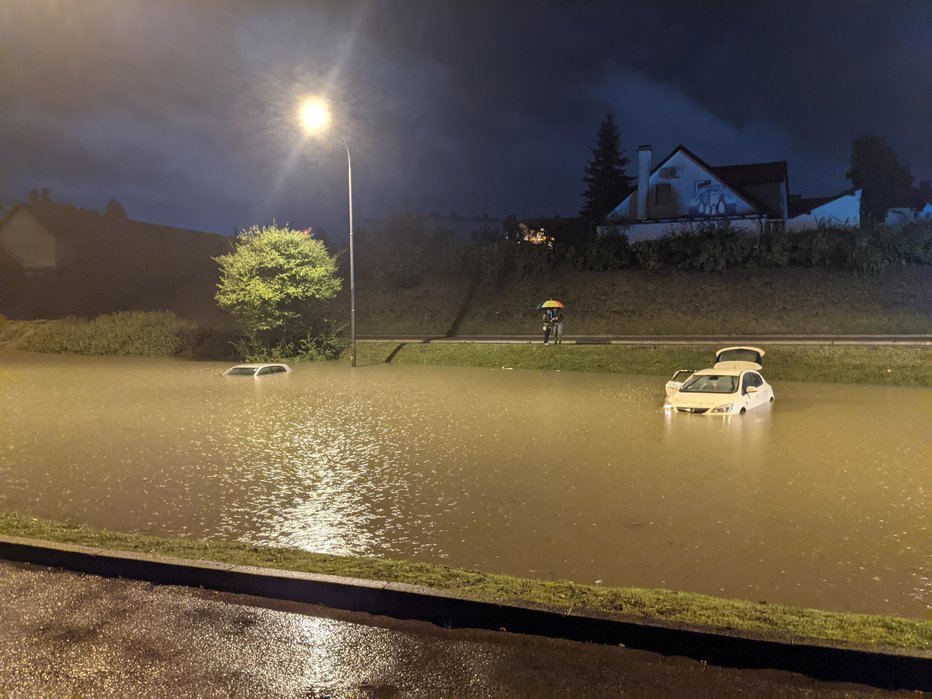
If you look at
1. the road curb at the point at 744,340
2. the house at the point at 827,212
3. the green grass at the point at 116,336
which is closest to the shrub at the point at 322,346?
the road curb at the point at 744,340

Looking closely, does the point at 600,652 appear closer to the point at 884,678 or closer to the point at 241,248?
the point at 884,678

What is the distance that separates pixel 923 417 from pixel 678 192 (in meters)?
34.6

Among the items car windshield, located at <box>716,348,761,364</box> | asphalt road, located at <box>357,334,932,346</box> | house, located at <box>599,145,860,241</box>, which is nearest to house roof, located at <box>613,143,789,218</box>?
house, located at <box>599,145,860,241</box>

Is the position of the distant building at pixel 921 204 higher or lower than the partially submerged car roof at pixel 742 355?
higher

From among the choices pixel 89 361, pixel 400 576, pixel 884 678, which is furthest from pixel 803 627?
pixel 89 361

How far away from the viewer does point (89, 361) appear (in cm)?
3294

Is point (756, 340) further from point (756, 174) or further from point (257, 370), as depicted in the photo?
Result: point (756, 174)

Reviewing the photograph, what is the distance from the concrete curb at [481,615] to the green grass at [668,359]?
20242 millimetres

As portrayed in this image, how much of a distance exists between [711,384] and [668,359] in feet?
28.0

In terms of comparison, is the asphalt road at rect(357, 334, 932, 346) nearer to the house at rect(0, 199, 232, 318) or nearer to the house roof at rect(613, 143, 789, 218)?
the house roof at rect(613, 143, 789, 218)

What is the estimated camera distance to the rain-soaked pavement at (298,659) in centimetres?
417

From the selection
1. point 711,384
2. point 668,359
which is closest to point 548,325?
point 668,359

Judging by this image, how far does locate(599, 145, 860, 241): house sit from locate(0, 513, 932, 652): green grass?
42.3 meters

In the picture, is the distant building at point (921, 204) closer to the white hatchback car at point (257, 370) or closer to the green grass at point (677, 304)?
the green grass at point (677, 304)
